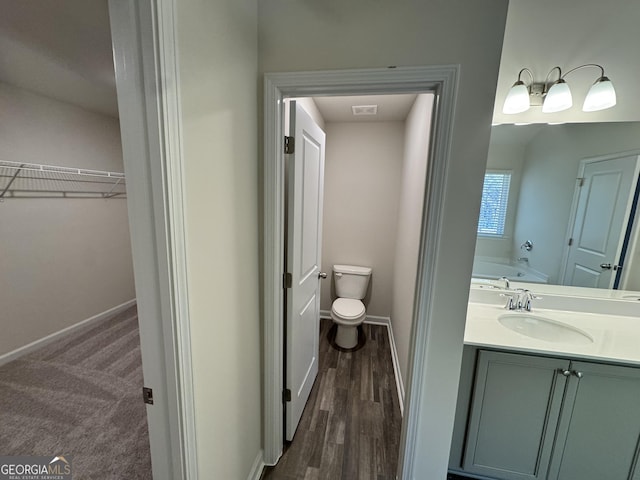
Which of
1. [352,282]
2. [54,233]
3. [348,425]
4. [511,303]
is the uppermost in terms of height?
[54,233]

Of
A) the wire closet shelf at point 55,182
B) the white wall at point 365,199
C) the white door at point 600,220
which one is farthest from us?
the white wall at point 365,199

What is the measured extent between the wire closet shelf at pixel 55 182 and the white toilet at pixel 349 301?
214cm

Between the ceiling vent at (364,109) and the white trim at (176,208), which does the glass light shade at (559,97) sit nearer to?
the ceiling vent at (364,109)

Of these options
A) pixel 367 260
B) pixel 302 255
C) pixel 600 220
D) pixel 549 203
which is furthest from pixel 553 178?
pixel 367 260

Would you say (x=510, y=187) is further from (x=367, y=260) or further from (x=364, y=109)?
(x=367, y=260)

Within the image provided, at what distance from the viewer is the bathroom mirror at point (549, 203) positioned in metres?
1.53

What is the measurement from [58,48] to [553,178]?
3199mm

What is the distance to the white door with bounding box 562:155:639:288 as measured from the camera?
1.51 m

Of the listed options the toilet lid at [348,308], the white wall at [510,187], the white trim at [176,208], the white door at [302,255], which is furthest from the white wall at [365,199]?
the white trim at [176,208]

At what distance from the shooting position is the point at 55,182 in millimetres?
2496

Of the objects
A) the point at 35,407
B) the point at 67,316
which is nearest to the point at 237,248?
the point at 35,407

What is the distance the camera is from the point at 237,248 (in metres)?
1.10

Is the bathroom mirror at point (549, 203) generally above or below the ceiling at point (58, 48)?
below

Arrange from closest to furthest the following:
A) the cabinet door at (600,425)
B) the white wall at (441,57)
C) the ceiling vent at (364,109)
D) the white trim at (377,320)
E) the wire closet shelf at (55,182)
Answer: the white wall at (441,57) < the cabinet door at (600,425) < the wire closet shelf at (55,182) < the ceiling vent at (364,109) < the white trim at (377,320)
